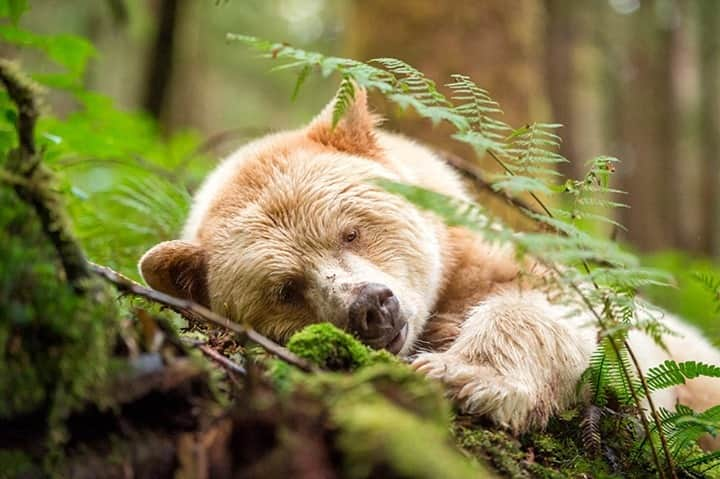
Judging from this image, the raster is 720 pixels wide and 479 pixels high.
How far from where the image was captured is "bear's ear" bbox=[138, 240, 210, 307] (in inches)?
167

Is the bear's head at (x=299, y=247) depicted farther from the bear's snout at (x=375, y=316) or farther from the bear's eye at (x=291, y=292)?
the bear's snout at (x=375, y=316)

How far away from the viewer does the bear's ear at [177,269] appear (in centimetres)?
424

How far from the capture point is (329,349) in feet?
9.32

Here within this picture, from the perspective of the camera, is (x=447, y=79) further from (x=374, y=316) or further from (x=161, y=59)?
(x=161, y=59)

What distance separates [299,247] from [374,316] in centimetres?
87

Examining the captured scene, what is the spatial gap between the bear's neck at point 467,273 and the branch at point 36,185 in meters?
2.90

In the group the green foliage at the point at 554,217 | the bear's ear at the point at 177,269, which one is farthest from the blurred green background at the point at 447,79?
the green foliage at the point at 554,217

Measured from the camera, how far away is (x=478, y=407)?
10.6 feet

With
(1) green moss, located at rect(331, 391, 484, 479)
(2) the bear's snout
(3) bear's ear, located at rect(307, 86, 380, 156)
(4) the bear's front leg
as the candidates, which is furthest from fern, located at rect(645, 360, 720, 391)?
(3) bear's ear, located at rect(307, 86, 380, 156)

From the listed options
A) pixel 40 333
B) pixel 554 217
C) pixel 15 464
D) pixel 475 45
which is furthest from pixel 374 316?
pixel 475 45

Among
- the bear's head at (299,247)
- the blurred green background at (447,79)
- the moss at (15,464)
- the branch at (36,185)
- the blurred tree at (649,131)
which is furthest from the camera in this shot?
the blurred tree at (649,131)

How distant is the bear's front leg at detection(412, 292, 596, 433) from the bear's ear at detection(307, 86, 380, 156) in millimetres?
1513

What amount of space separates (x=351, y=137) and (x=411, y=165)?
59 cm

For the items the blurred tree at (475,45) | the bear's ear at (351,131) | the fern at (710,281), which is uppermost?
the blurred tree at (475,45)
